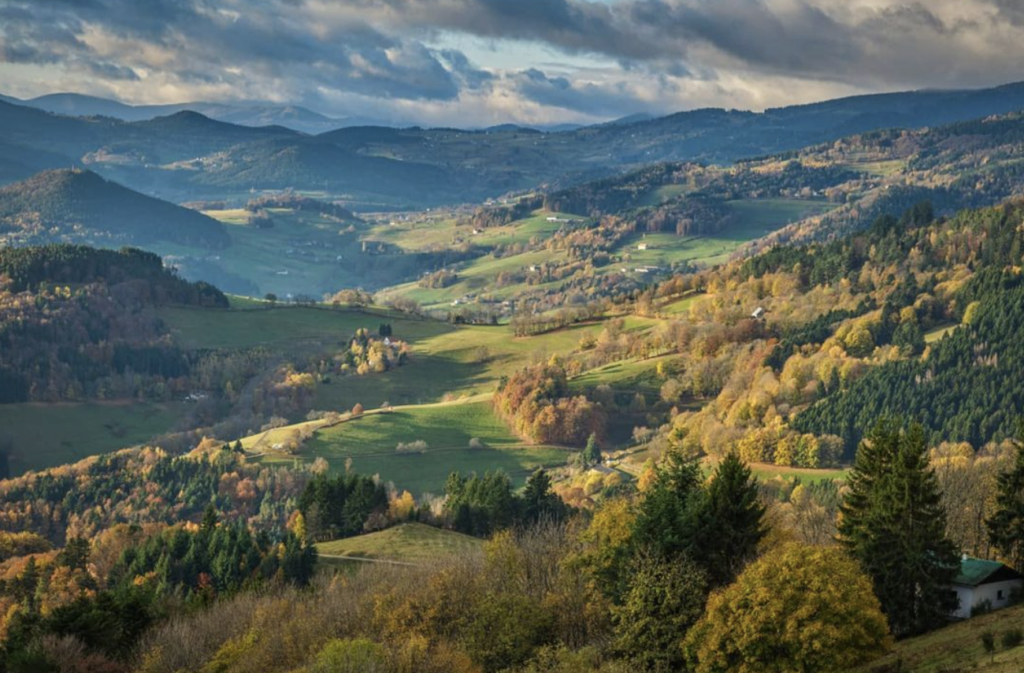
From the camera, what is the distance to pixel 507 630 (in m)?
76.6

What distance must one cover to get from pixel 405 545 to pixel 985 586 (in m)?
71.4

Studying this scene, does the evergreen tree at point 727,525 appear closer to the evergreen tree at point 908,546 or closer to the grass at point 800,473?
the evergreen tree at point 908,546

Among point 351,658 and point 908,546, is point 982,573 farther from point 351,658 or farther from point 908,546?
point 351,658

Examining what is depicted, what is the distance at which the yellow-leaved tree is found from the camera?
208ft

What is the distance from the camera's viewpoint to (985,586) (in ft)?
242

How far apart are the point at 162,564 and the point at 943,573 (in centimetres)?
8515

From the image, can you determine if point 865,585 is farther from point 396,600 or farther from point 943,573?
point 396,600

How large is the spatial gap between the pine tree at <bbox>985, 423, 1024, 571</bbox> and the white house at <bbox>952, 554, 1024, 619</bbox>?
157 inches

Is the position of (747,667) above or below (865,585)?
below

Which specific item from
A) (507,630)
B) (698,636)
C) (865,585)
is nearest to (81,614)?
(507,630)

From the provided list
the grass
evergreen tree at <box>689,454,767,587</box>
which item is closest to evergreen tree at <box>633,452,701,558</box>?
evergreen tree at <box>689,454,767,587</box>

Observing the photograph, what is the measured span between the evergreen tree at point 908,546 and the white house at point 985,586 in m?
1.10

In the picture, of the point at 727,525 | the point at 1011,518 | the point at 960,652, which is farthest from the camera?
the point at 1011,518

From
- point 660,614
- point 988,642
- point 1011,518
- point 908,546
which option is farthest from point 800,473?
point 988,642
